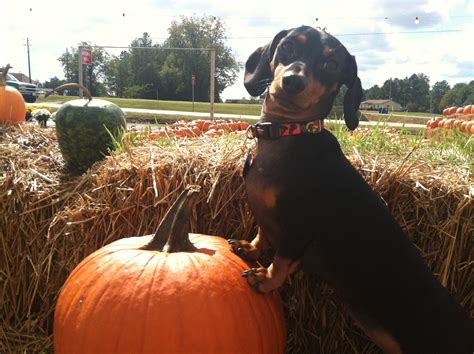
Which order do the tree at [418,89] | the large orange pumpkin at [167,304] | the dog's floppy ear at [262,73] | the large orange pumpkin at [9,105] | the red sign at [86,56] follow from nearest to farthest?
the large orange pumpkin at [167,304] < the dog's floppy ear at [262,73] < the large orange pumpkin at [9,105] < the red sign at [86,56] < the tree at [418,89]

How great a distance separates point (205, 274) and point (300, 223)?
425 mm

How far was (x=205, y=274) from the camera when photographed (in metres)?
1.83

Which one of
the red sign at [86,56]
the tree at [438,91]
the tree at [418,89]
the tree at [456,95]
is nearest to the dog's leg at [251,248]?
the red sign at [86,56]

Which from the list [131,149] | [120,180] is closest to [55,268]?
[120,180]

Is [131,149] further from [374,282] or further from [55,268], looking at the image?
[374,282]

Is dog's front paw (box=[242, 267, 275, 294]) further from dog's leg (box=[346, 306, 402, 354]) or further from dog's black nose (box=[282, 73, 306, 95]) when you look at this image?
dog's black nose (box=[282, 73, 306, 95])

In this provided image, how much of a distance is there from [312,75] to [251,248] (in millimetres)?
821

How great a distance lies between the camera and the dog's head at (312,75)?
185 centimetres

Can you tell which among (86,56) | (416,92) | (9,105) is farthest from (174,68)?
(9,105)

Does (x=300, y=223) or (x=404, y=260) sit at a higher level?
(x=300, y=223)

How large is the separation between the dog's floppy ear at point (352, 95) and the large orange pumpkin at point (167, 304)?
734 mm

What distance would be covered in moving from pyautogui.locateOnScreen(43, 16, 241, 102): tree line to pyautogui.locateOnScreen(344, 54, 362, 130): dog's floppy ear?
38.6 meters

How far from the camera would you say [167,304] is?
1730 millimetres

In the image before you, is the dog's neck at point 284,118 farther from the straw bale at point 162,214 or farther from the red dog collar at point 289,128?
the straw bale at point 162,214
